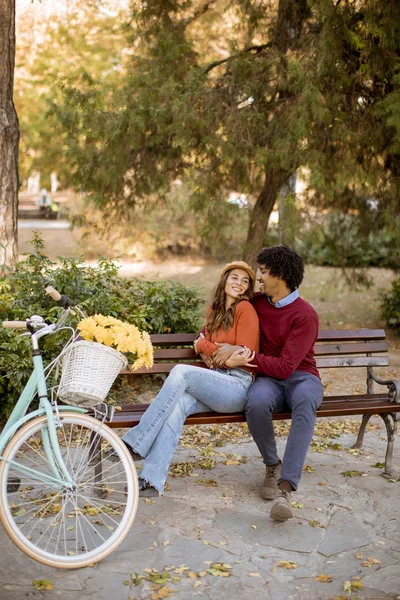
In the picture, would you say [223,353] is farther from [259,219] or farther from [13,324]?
[259,219]

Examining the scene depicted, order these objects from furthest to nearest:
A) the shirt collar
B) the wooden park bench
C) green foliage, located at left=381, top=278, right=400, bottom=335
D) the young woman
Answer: green foliage, located at left=381, top=278, right=400, bottom=335 → the shirt collar → the wooden park bench → the young woman

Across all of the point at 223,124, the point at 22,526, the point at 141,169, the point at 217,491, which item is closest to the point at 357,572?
the point at 217,491

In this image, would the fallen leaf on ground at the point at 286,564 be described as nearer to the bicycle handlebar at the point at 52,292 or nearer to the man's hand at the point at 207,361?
the man's hand at the point at 207,361

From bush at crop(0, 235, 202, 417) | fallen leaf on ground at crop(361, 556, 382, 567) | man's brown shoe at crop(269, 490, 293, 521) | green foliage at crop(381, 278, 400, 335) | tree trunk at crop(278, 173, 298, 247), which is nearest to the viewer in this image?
fallen leaf on ground at crop(361, 556, 382, 567)

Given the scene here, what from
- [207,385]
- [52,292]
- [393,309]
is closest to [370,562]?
[207,385]

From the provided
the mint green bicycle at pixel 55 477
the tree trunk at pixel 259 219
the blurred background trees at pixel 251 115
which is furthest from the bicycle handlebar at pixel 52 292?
the tree trunk at pixel 259 219

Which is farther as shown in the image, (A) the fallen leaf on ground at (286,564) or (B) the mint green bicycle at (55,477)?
(A) the fallen leaf on ground at (286,564)

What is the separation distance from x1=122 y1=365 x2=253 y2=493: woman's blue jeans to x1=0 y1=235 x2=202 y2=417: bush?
1.29 m

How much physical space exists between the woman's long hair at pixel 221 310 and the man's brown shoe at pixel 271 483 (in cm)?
87

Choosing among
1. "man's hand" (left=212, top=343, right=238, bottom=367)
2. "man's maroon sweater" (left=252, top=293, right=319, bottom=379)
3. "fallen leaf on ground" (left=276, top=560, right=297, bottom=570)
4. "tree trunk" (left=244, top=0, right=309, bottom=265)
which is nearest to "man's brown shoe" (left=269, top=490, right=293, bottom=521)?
"fallen leaf on ground" (left=276, top=560, right=297, bottom=570)

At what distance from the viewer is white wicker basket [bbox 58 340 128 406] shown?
132 inches

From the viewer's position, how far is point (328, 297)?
43.3 ft

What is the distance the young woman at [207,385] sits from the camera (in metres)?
3.99

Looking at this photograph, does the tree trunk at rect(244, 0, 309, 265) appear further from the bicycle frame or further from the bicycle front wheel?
the bicycle frame
